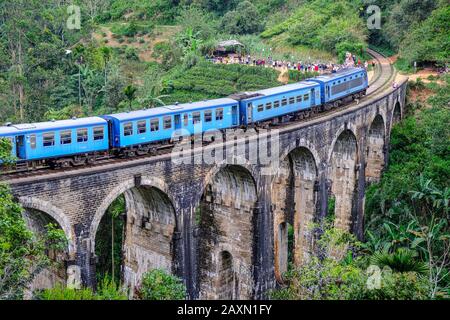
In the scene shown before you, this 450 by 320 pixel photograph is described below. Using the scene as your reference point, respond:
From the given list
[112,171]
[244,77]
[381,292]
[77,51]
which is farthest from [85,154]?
[77,51]

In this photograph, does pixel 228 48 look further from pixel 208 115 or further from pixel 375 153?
pixel 208 115

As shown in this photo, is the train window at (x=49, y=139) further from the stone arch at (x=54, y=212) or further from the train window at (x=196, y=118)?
the train window at (x=196, y=118)

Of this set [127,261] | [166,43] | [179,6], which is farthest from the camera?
[179,6]

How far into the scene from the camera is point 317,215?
A: 3622 cm

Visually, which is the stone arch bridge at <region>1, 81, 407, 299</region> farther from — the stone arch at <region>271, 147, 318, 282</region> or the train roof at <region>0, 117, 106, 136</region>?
the train roof at <region>0, 117, 106, 136</region>

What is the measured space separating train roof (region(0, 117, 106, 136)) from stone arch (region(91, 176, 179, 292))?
10.8ft

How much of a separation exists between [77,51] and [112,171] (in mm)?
48661

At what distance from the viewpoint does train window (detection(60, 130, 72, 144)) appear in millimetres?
24031

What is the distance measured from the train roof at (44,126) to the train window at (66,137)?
0.82 ft

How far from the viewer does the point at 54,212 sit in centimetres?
2112

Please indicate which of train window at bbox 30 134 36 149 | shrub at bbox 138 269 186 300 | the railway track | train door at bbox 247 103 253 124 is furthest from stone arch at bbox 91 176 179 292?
train door at bbox 247 103 253 124

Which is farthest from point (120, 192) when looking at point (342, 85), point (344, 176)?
point (342, 85)

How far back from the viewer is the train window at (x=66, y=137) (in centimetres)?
2403
